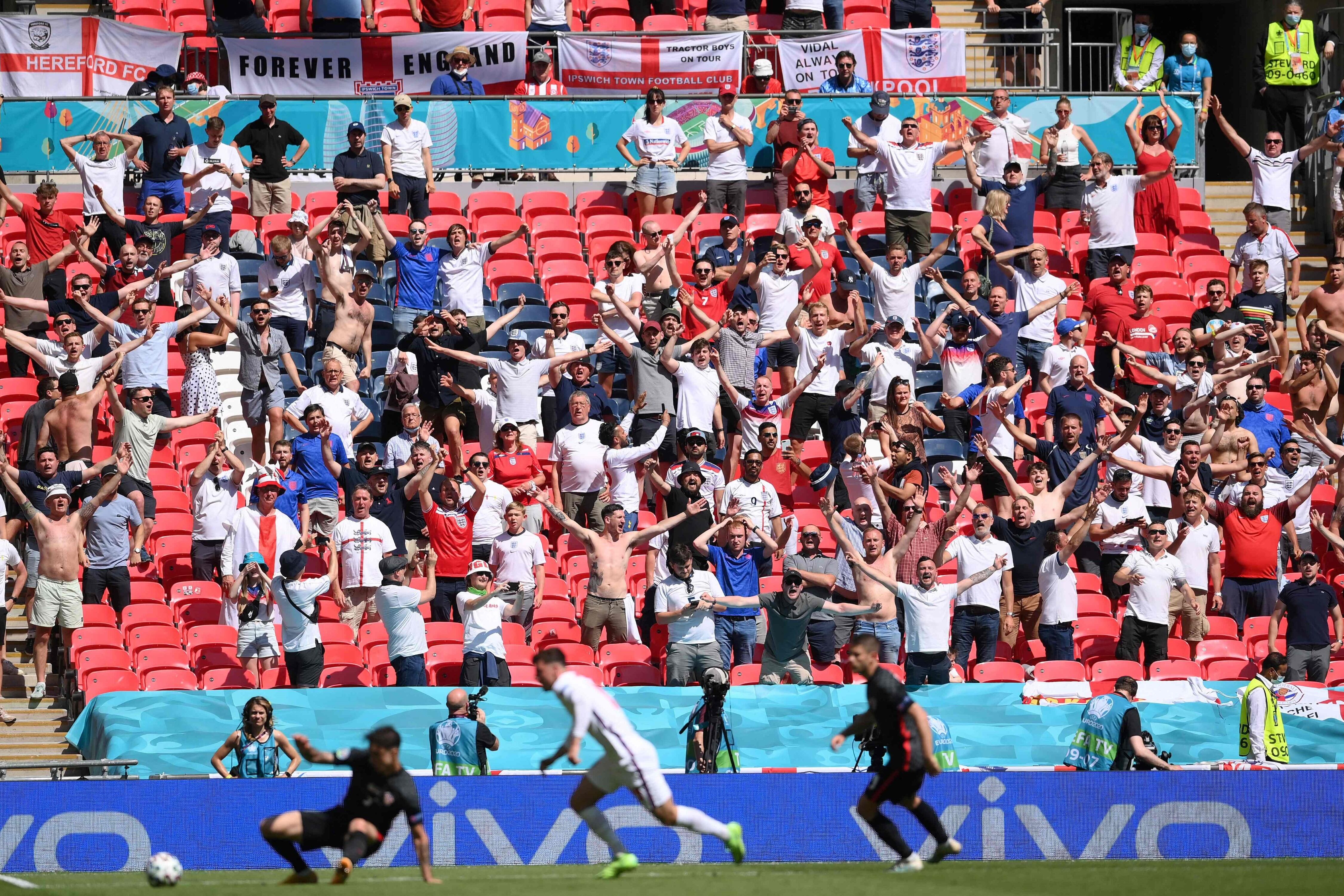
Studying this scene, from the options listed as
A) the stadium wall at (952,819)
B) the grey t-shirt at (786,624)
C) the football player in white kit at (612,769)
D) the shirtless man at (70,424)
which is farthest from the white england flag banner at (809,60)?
the football player in white kit at (612,769)

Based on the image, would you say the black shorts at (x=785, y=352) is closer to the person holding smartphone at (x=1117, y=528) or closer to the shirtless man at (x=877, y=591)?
the shirtless man at (x=877, y=591)

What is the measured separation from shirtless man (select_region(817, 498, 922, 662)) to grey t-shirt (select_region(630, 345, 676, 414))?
8.02 feet

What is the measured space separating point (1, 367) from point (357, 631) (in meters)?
5.78

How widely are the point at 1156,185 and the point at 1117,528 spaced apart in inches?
243

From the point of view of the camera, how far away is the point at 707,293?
20.7 meters

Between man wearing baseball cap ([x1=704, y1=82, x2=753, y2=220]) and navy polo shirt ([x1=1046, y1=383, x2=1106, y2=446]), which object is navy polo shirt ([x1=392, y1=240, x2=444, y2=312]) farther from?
navy polo shirt ([x1=1046, y1=383, x2=1106, y2=446])

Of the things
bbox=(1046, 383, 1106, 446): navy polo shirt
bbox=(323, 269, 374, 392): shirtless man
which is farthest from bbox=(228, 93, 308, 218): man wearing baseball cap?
bbox=(1046, 383, 1106, 446): navy polo shirt

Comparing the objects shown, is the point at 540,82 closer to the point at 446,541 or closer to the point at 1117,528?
the point at 446,541

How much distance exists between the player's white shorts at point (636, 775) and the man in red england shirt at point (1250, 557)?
846 cm

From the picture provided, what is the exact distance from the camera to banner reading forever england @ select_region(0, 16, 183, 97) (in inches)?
928

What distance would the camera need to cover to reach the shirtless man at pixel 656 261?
20750 mm

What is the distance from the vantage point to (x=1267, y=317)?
2108cm

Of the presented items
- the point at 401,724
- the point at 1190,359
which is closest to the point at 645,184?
the point at 1190,359

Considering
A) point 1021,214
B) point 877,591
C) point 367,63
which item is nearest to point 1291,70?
point 1021,214
